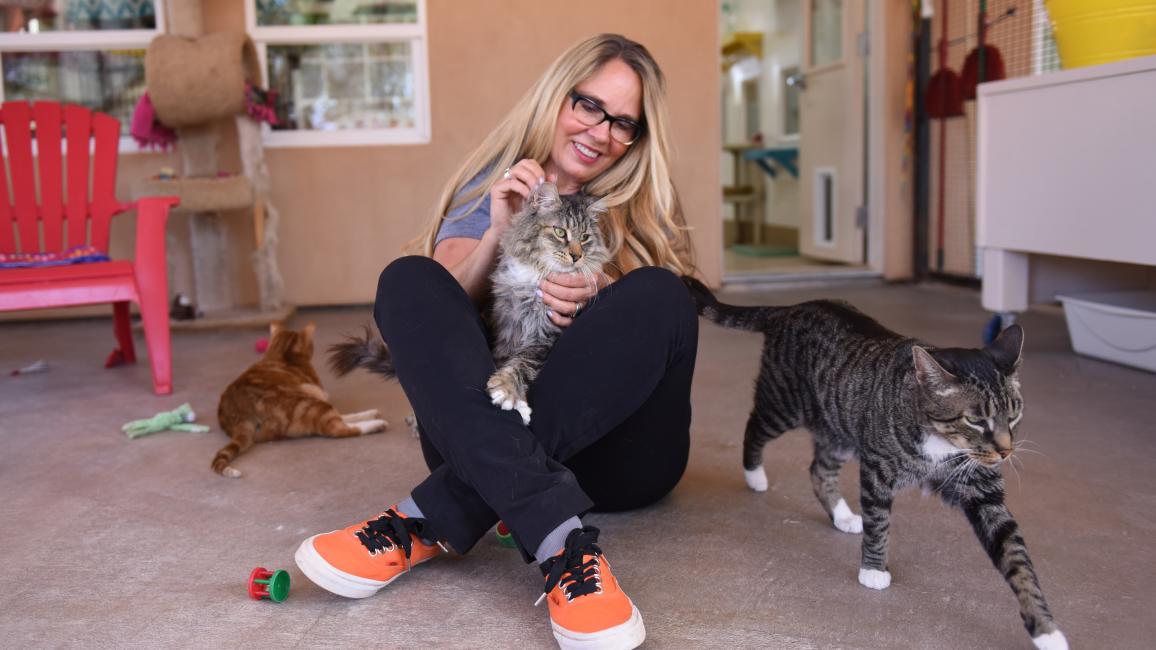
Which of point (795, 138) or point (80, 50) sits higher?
point (80, 50)

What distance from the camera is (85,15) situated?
4863 mm

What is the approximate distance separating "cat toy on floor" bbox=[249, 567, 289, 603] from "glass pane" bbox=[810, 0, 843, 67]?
5.04m

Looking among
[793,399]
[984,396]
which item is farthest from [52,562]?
[984,396]

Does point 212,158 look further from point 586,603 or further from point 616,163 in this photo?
point 586,603

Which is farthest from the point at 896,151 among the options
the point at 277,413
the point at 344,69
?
the point at 277,413

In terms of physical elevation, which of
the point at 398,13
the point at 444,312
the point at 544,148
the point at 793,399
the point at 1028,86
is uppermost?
the point at 398,13

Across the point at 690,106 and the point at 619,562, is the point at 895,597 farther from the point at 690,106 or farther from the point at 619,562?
the point at 690,106

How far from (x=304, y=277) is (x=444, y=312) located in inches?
148

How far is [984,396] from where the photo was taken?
1409 millimetres

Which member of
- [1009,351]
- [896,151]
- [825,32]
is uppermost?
[825,32]

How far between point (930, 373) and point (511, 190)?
0.83m

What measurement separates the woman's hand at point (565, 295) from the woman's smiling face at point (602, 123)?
301 mm

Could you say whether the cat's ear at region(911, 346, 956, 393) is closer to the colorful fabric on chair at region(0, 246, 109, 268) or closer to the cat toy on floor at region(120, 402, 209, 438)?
the cat toy on floor at region(120, 402, 209, 438)

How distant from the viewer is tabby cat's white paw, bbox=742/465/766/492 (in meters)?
2.11
